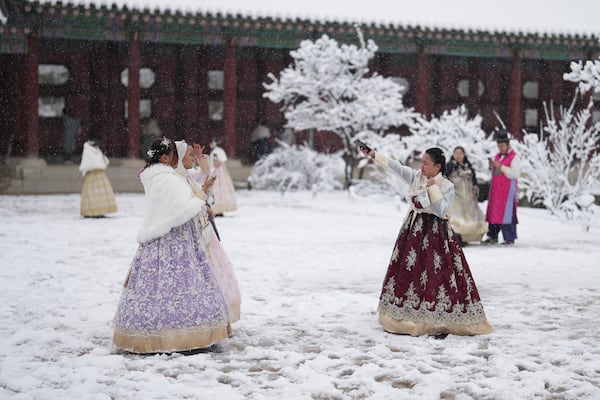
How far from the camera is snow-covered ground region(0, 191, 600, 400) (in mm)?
4066

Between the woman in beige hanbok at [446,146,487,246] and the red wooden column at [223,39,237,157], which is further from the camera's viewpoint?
the red wooden column at [223,39,237,157]

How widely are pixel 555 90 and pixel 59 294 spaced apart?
20.9 meters

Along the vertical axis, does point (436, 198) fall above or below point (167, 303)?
above

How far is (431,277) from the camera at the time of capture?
516 cm

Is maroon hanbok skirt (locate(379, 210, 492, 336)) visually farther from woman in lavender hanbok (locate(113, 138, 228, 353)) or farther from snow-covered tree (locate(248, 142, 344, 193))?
snow-covered tree (locate(248, 142, 344, 193))

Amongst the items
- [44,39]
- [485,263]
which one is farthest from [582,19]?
[485,263]

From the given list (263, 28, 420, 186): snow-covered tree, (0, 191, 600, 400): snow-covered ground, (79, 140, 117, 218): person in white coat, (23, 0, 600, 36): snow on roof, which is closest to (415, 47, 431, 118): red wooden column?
(23, 0, 600, 36): snow on roof

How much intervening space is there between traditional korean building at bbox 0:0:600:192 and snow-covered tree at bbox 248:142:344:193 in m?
1.23

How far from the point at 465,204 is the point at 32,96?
13179 mm

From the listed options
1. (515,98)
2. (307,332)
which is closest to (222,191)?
(307,332)

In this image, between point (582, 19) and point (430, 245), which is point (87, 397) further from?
point (582, 19)

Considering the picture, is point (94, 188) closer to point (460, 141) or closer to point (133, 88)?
point (133, 88)

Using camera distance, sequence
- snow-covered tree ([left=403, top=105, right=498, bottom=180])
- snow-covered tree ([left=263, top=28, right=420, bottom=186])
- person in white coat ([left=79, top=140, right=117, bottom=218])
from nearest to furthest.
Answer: person in white coat ([left=79, top=140, right=117, bottom=218])
snow-covered tree ([left=403, top=105, right=498, bottom=180])
snow-covered tree ([left=263, top=28, right=420, bottom=186])

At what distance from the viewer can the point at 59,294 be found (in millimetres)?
6508
